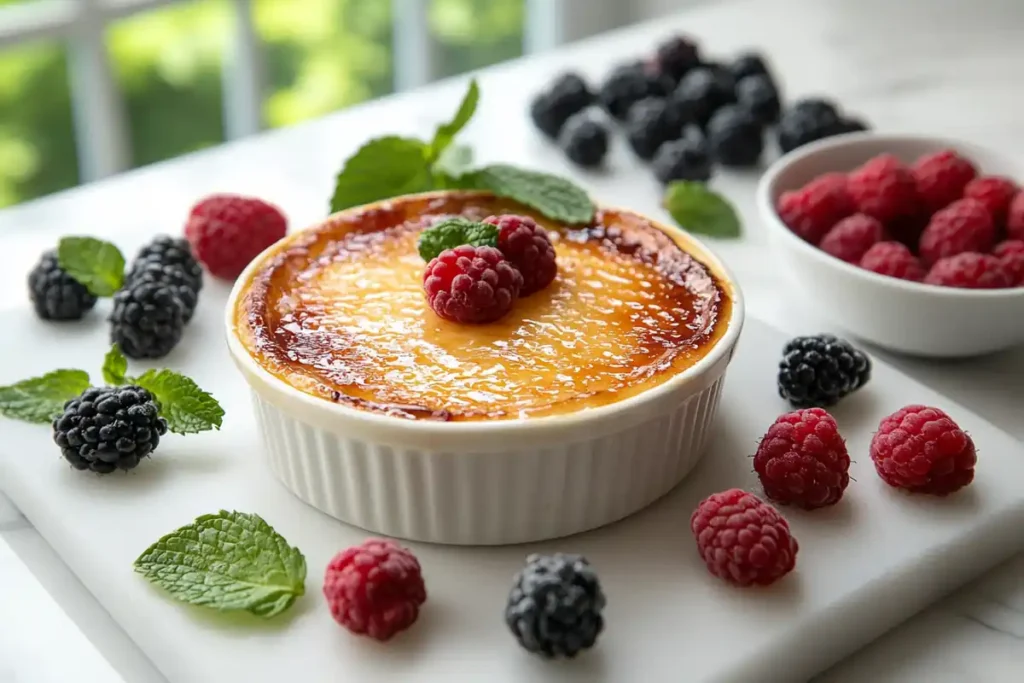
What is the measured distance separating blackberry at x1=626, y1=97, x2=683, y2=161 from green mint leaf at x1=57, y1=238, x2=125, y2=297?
3.12 feet

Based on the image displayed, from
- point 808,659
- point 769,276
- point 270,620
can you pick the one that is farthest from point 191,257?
point 808,659

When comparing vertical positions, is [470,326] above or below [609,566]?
above

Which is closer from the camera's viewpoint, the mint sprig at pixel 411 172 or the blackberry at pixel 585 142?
the mint sprig at pixel 411 172

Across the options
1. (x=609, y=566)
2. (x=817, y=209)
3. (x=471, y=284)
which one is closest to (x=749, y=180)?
(x=817, y=209)

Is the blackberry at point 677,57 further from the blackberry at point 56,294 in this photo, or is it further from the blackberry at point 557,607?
the blackberry at point 557,607

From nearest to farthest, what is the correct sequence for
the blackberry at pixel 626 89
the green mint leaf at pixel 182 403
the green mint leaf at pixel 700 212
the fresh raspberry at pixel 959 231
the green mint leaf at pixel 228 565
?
the green mint leaf at pixel 228 565 < the green mint leaf at pixel 182 403 < the fresh raspberry at pixel 959 231 < the green mint leaf at pixel 700 212 < the blackberry at pixel 626 89

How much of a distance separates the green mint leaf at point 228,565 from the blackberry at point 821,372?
63 centimetres

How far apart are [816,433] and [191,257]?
2.98 ft

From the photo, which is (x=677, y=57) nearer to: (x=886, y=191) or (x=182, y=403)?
(x=886, y=191)

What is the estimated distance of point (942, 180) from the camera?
5.82 feet

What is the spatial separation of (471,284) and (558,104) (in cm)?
100

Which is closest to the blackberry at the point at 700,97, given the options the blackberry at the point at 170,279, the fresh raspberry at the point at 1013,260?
the fresh raspberry at the point at 1013,260

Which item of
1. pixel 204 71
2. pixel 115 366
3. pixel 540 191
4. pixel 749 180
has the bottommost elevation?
pixel 204 71

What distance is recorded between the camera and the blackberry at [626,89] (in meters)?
2.38
